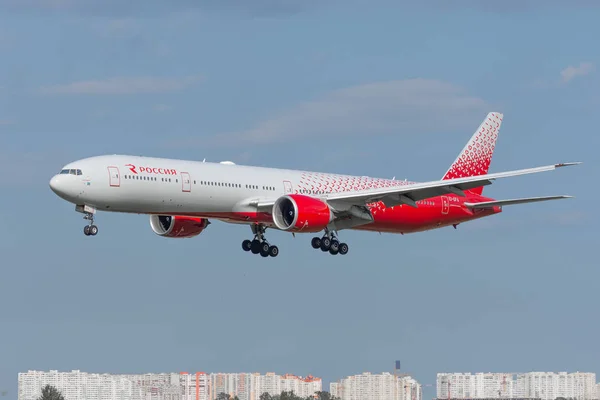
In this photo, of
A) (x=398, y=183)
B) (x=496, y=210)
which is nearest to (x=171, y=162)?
(x=398, y=183)

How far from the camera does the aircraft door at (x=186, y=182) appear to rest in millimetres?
67375

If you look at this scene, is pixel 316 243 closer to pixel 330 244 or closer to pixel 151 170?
pixel 330 244

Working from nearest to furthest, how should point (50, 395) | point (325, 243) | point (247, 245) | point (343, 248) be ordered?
point (325, 243) → point (343, 248) → point (247, 245) → point (50, 395)

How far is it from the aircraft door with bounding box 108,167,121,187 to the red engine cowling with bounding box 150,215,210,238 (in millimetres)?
12092

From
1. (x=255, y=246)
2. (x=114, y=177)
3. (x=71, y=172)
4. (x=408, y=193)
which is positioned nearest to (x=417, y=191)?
(x=408, y=193)

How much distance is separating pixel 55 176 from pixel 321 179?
719 inches

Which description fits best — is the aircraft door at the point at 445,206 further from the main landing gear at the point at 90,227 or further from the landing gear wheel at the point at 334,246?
the main landing gear at the point at 90,227

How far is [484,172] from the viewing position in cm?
8706

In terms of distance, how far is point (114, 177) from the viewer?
213 feet

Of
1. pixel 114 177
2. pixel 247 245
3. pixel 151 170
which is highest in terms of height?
pixel 151 170

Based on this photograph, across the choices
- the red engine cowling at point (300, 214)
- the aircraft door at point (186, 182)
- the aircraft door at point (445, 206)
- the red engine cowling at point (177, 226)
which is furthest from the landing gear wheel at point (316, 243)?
the aircraft door at point (186, 182)

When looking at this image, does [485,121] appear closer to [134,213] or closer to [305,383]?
[134,213]

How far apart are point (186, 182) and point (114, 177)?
14.5ft

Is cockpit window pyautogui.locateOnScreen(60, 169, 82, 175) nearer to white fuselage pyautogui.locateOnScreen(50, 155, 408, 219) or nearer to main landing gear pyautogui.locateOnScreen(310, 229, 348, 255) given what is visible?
white fuselage pyautogui.locateOnScreen(50, 155, 408, 219)
